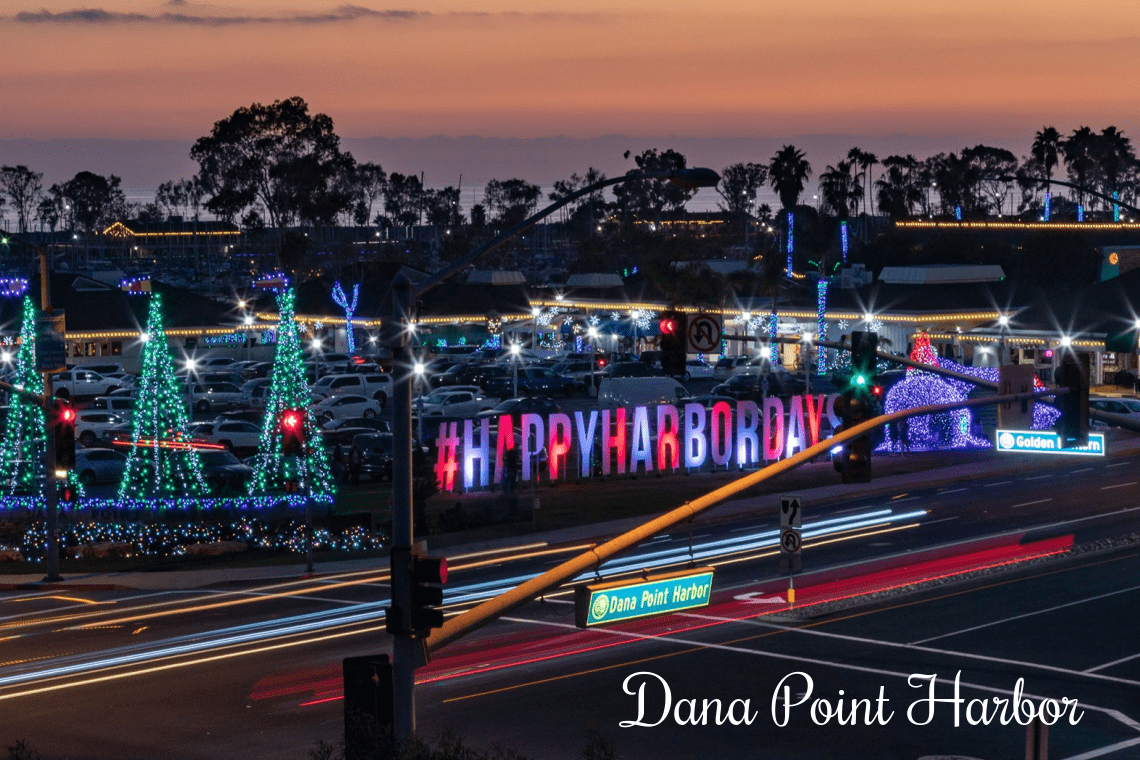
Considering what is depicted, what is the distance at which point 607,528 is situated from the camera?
132 feet

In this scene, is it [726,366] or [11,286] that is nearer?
[11,286]

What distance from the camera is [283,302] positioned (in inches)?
1674

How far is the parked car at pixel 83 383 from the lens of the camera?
2933 inches

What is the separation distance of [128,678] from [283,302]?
20.2 metres

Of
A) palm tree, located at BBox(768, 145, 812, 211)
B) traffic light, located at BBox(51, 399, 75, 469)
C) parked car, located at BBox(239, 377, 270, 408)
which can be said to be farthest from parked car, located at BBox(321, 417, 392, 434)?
palm tree, located at BBox(768, 145, 812, 211)

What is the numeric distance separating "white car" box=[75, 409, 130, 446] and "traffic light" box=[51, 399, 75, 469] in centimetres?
2237

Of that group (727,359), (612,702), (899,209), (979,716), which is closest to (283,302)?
(612,702)

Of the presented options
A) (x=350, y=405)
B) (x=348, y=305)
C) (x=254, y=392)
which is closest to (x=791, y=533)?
(x=350, y=405)

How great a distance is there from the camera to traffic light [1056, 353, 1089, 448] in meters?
19.2

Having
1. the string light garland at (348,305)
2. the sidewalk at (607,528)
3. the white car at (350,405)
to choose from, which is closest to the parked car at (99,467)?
the sidewalk at (607,528)

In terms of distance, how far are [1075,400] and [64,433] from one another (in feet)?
81.3

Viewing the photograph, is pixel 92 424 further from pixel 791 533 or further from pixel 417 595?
pixel 417 595

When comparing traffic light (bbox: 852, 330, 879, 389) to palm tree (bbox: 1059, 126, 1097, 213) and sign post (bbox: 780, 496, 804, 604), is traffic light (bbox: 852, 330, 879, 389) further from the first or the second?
palm tree (bbox: 1059, 126, 1097, 213)

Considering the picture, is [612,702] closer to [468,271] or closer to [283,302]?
[283,302]
